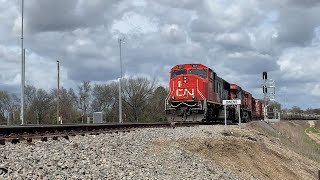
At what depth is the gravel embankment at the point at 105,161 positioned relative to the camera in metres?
7.81

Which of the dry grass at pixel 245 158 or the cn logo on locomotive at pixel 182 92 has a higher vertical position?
the cn logo on locomotive at pixel 182 92

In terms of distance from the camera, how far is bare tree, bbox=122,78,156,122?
83438mm

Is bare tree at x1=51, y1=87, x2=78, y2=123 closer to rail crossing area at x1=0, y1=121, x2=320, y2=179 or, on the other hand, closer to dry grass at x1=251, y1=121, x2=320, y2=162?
dry grass at x1=251, y1=121, x2=320, y2=162

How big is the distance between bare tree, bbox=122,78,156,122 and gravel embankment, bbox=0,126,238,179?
222 ft

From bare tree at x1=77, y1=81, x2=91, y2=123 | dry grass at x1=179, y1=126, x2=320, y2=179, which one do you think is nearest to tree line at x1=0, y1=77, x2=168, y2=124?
bare tree at x1=77, y1=81, x2=91, y2=123

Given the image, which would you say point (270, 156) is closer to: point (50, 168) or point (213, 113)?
point (50, 168)

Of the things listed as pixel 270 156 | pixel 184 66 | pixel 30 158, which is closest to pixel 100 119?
pixel 184 66

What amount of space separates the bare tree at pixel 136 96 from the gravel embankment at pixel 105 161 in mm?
67674

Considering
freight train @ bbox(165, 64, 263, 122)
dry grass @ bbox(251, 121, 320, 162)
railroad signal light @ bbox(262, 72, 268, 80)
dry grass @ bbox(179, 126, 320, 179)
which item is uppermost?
railroad signal light @ bbox(262, 72, 268, 80)

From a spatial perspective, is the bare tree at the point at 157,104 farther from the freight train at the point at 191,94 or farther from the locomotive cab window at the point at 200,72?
the locomotive cab window at the point at 200,72

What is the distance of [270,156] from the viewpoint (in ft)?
59.0

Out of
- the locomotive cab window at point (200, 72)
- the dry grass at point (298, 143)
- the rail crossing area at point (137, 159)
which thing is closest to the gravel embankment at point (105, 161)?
the rail crossing area at point (137, 159)

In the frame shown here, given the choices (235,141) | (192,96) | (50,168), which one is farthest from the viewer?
(192,96)

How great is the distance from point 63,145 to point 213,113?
22.4 m
